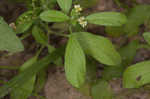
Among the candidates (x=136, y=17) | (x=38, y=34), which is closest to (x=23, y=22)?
(x=38, y=34)

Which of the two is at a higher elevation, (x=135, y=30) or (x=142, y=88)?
(x=135, y=30)

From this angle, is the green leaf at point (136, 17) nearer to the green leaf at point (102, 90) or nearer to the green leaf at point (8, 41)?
the green leaf at point (102, 90)

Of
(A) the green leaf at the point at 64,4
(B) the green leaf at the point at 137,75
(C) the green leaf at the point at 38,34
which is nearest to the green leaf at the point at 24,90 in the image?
(C) the green leaf at the point at 38,34

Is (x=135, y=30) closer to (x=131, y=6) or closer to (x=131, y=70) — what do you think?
(x=131, y=6)

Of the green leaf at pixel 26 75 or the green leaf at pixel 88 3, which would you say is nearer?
the green leaf at pixel 26 75

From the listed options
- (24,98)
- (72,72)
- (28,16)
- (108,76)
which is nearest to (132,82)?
(108,76)

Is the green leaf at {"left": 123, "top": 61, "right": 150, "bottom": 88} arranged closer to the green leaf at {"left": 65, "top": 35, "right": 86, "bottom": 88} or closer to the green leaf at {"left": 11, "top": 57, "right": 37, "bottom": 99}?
the green leaf at {"left": 65, "top": 35, "right": 86, "bottom": 88}

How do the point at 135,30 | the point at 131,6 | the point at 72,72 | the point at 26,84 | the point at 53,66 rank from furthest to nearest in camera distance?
the point at 131,6, the point at 135,30, the point at 53,66, the point at 26,84, the point at 72,72
